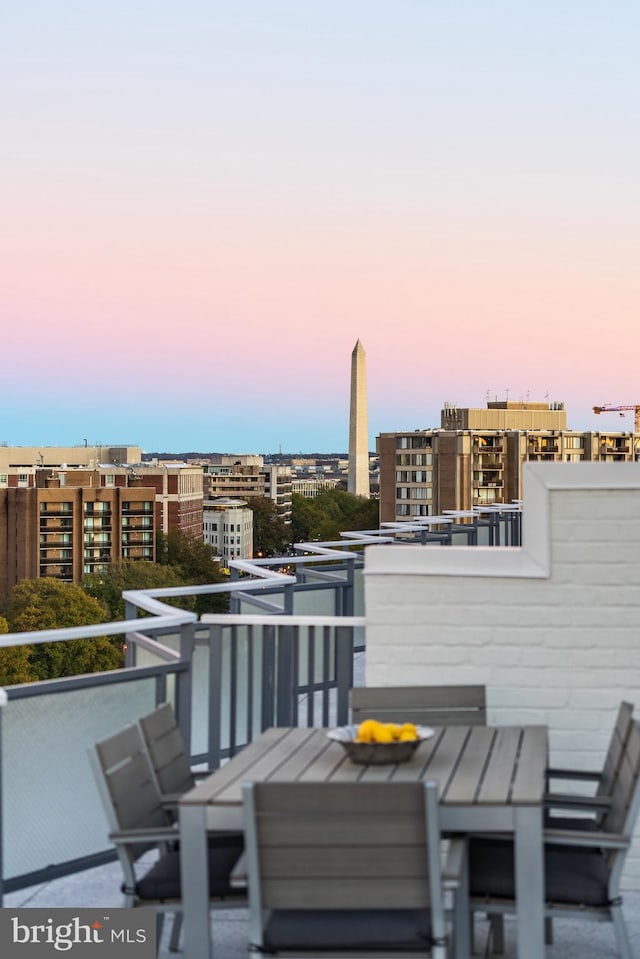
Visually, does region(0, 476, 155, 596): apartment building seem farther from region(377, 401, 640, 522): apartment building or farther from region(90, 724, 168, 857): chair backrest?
region(90, 724, 168, 857): chair backrest

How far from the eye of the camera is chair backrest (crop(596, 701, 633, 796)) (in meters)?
4.32

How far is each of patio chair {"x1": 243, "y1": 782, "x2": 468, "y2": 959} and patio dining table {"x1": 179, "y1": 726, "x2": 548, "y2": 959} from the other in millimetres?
326

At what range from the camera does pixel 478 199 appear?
40.9m

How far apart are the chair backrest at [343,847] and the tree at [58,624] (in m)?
60.4

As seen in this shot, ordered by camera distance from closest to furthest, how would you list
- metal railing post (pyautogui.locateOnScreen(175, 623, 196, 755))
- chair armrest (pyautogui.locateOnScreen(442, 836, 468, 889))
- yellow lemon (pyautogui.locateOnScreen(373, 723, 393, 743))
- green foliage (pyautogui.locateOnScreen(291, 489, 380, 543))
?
1. chair armrest (pyautogui.locateOnScreen(442, 836, 468, 889))
2. yellow lemon (pyautogui.locateOnScreen(373, 723, 393, 743))
3. metal railing post (pyautogui.locateOnScreen(175, 623, 196, 755))
4. green foliage (pyautogui.locateOnScreen(291, 489, 380, 543))

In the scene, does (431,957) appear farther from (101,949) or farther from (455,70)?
(455,70)

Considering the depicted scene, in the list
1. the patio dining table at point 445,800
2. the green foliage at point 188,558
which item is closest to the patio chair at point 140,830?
the patio dining table at point 445,800

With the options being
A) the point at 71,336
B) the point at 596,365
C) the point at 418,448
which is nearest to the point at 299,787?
the point at 596,365

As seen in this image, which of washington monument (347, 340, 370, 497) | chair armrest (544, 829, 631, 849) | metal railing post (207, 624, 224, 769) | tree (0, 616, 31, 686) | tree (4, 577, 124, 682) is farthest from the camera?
washington monument (347, 340, 370, 497)

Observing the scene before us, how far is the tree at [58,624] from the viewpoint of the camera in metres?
68.2

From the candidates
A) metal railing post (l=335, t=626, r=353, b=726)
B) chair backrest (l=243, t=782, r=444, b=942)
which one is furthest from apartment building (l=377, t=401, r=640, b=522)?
chair backrest (l=243, t=782, r=444, b=942)

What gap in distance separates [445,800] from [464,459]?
115892 mm

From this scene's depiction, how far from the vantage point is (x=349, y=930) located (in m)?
3.44

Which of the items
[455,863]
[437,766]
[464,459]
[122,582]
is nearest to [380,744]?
[437,766]
